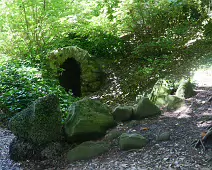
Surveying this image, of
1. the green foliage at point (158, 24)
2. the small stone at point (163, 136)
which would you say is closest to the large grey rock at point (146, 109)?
the small stone at point (163, 136)

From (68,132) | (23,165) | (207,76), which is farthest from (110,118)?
(207,76)

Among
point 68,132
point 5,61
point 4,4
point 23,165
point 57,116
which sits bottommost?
point 23,165

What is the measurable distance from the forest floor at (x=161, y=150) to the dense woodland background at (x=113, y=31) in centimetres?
307

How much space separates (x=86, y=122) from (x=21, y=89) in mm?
2427

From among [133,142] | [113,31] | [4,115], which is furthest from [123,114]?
[113,31]

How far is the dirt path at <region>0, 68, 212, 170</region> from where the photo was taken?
10.6 feet

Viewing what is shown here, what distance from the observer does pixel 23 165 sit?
4168 mm

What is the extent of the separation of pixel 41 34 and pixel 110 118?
5239 mm

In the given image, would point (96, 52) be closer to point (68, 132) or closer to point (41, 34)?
point (41, 34)

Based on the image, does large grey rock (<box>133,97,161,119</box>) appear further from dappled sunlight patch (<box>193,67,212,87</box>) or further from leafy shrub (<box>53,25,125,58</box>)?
leafy shrub (<box>53,25,125,58</box>)

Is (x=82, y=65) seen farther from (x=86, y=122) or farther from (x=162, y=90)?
(x=86, y=122)

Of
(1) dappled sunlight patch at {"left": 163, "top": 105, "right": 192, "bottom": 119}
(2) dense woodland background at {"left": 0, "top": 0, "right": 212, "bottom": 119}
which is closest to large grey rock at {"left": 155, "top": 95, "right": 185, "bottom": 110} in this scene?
(1) dappled sunlight patch at {"left": 163, "top": 105, "right": 192, "bottom": 119}

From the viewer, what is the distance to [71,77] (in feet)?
34.6

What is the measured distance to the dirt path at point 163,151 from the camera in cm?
324
